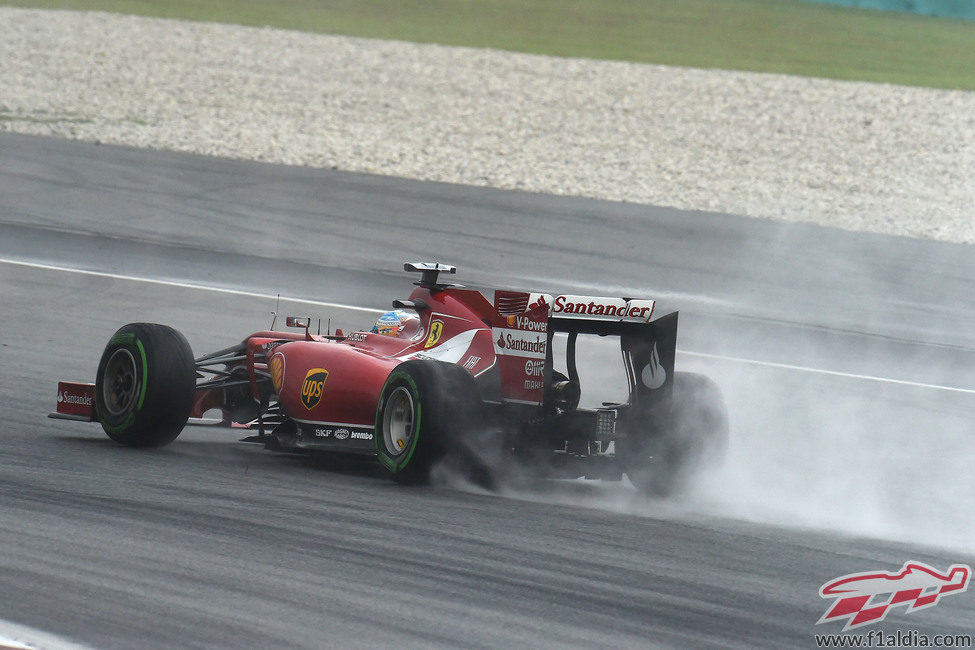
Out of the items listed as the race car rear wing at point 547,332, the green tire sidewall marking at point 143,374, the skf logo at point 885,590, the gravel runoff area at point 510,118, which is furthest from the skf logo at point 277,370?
the gravel runoff area at point 510,118

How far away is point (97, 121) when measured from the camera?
21.6m

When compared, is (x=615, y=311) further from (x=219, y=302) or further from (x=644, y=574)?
(x=219, y=302)

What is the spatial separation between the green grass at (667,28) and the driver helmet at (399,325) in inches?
857

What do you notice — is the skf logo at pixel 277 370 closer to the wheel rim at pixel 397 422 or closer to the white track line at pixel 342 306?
the wheel rim at pixel 397 422

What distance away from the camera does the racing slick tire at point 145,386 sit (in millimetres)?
7559

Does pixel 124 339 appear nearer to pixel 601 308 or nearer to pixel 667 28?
pixel 601 308

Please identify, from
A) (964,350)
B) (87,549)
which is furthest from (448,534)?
(964,350)

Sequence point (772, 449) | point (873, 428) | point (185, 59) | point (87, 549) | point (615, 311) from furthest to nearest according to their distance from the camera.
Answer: point (185, 59) → point (873, 428) → point (772, 449) → point (615, 311) → point (87, 549)

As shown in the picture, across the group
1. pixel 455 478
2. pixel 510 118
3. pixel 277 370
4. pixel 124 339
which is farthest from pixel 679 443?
pixel 510 118

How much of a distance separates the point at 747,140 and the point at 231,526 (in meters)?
18.1

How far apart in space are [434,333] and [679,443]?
146cm

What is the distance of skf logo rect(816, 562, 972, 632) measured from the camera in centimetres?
547

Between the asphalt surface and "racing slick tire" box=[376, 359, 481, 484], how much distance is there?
165mm

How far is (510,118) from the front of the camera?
24094 millimetres
